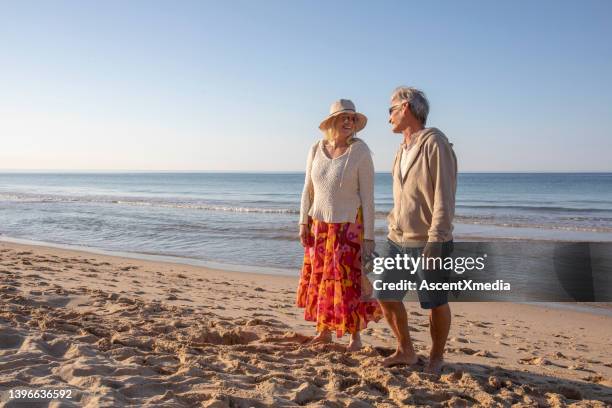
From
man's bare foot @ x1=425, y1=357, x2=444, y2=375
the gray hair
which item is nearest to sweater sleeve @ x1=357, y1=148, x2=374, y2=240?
the gray hair

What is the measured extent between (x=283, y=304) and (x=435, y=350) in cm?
286

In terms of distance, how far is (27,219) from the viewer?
1684 centimetres

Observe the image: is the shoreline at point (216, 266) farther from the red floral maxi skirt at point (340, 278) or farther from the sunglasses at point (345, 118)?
the sunglasses at point (345, 118)

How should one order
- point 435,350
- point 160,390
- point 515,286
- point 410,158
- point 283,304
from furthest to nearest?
point 515,286, point 283,304, point 435,350, point 410,158, point 160,390

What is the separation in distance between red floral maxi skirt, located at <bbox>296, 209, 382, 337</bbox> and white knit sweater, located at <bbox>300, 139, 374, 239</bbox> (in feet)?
0.27

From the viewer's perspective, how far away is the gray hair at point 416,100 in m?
3.11

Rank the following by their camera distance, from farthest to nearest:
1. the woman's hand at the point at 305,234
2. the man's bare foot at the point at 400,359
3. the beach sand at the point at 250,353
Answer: the woman's hand at the point at 305,234
the man's bare foot at the point at 400,359
the beach sand at the point at 250,353

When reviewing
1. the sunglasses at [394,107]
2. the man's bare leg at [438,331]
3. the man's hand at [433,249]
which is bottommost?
the man's bare leg at [438,331]

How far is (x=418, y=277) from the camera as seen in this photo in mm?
3062

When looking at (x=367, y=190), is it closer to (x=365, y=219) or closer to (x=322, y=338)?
(x=365, y=219)

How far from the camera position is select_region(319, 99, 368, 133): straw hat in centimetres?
373

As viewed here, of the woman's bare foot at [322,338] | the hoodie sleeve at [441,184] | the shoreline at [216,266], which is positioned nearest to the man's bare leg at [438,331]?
the hoodie sleeve at [441,184]

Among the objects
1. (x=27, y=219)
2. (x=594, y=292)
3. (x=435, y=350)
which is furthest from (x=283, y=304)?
(x=27, y=219)

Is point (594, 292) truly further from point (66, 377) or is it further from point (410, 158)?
point (66, 377)
